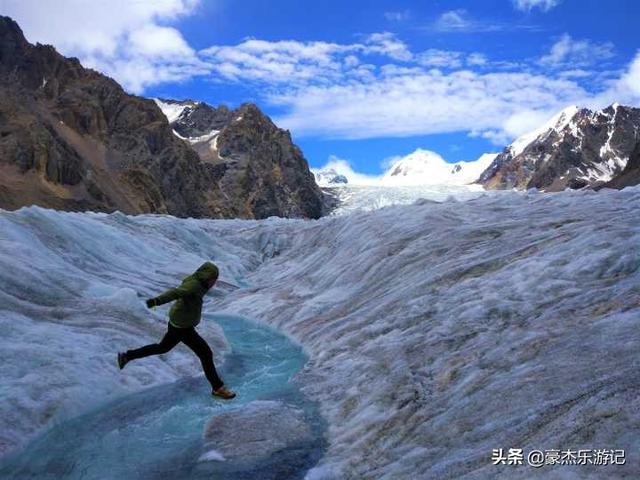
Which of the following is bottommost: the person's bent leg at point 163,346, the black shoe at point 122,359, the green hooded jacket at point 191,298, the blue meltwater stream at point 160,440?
the blue meltwater stream at point 160,440

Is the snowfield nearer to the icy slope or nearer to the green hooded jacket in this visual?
the icy slope

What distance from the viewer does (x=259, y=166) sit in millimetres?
161500

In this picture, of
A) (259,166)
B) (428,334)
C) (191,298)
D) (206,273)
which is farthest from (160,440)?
(259,166)

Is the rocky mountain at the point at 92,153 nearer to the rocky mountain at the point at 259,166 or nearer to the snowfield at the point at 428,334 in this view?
the rocky mountain at the point at 259,166

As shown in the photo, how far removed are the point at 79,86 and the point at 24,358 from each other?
11540 cm

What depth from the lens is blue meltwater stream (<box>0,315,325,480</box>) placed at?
28.2 ft

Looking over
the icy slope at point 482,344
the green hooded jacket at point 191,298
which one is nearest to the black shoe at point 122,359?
the green hooded jacket at point 191,298

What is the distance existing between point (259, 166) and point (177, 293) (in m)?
154

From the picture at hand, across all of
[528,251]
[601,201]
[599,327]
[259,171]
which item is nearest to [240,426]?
[599,327]

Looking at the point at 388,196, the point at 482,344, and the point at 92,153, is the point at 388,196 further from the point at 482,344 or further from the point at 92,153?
the point at 482,344

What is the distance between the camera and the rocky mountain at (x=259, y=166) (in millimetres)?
150125

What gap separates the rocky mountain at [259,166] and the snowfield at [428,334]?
120024 millimetres

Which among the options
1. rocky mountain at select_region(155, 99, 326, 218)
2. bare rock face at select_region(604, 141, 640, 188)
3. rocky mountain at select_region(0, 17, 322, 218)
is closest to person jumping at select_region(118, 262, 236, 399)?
rocky mountain at select_region(0, 17, 322, 218)

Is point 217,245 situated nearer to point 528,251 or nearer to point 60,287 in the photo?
point 60,287
